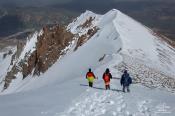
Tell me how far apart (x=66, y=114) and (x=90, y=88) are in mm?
9154

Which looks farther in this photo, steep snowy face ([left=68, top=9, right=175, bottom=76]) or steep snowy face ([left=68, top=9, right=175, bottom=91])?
steep snowy face ([left=68, top=9, right=175, bottom=76])

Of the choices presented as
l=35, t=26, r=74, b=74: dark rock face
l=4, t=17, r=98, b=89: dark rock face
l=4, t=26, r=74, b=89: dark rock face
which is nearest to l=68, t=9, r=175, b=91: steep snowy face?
l=4, t=17, r=98, b=89: dark rock face

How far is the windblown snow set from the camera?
29.7 m

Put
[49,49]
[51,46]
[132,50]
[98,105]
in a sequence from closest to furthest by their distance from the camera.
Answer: [98,105] < [132,50] < [49,49] < [51,46]

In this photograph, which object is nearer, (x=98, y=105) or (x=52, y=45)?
(x=98, y=105)

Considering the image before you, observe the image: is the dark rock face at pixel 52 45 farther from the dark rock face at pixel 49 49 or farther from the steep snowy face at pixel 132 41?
the steep snowy face at pixel 132 41

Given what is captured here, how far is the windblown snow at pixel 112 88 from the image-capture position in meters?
29.7

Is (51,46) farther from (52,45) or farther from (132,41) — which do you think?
(132,41)

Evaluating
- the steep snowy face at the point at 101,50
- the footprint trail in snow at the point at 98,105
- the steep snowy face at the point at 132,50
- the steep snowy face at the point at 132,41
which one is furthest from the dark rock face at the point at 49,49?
the footprint trail in snow at the point at 98,105

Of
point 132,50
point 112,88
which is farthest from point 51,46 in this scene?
point 112,88

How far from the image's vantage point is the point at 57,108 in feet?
100

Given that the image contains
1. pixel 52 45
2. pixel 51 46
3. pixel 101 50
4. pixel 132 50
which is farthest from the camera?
pixel 52 45

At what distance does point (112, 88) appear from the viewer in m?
38.7

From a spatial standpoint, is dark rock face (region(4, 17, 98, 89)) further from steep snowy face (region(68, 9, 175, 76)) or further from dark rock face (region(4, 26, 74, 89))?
steep snowy face (region(68, 9, 175, 76))
